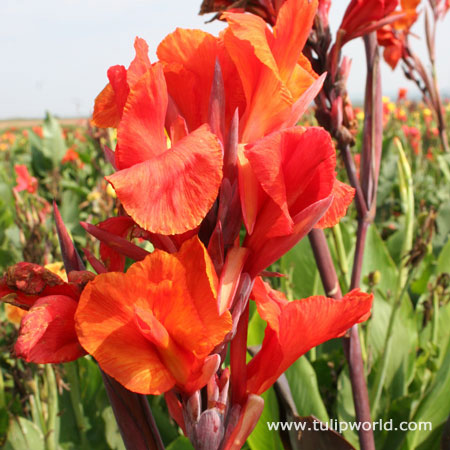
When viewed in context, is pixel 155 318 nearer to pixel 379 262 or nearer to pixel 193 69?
pixel 193 69

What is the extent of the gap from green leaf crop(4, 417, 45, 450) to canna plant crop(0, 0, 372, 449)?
66cm

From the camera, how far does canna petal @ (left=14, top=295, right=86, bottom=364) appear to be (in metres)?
0.37

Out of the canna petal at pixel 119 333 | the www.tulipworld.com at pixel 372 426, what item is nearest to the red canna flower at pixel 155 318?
the canna petal at pixel 119 333

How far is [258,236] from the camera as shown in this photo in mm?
421

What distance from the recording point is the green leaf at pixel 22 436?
0.98m

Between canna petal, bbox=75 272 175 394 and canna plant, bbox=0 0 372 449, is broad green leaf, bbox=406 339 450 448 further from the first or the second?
canna petal, bbox=75 272 175 394

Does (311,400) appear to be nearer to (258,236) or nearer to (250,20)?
(258,236)

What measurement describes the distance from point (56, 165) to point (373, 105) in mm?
3313

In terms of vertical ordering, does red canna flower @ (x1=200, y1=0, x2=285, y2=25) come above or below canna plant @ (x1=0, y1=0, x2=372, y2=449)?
above

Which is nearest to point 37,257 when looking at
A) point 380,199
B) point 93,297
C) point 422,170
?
point 93,297

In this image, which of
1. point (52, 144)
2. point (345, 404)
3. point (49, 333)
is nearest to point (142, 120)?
point (49, 333)

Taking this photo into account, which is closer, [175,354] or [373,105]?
[175,354]

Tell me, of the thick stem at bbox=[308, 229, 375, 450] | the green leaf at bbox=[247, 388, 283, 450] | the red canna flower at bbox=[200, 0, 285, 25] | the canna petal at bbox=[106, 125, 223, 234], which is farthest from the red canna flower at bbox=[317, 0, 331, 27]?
the green leaf at bbox=[247, 388, 283, 450]

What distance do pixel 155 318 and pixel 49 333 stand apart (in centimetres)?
8
